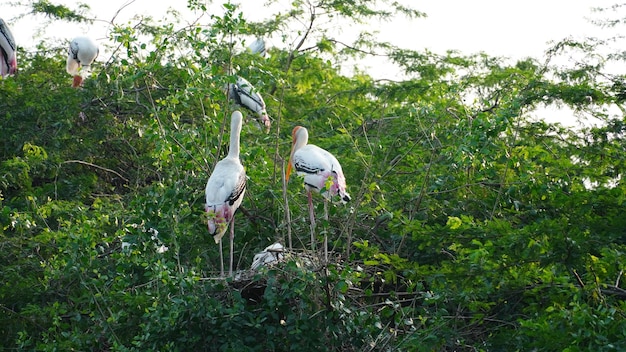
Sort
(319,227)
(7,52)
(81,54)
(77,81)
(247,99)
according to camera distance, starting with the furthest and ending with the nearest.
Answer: (7,52), (81,54), (77,81), (247,99), (319,227)

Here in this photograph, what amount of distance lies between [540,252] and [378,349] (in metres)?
1.06

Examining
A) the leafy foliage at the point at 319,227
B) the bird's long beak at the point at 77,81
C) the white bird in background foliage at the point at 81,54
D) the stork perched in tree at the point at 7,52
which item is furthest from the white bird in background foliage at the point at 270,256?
the stork perched in tree at the point at 7,52

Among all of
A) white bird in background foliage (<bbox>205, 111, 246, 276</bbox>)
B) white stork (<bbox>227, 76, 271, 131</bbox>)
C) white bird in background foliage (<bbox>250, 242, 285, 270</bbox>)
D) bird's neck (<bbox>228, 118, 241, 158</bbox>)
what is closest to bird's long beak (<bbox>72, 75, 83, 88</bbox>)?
white stork (<bbox>227, 76, 271, 131</bbox>)

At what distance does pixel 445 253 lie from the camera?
7066mm

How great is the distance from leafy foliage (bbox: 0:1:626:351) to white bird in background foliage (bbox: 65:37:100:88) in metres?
0.97

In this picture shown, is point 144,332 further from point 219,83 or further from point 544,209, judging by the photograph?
point 544,209

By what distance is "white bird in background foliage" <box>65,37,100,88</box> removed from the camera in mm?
10891

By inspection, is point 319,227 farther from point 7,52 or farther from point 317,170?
point 7,52

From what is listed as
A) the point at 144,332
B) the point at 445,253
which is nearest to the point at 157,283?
the point at 144,332

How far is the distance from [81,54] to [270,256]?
484cm

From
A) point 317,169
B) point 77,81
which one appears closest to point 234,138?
point 317,169

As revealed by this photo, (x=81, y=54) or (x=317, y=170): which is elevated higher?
(x=81, y=54)

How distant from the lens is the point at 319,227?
6.50m

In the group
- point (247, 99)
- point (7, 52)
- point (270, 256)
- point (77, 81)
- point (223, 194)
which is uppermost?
point (7, 52)
